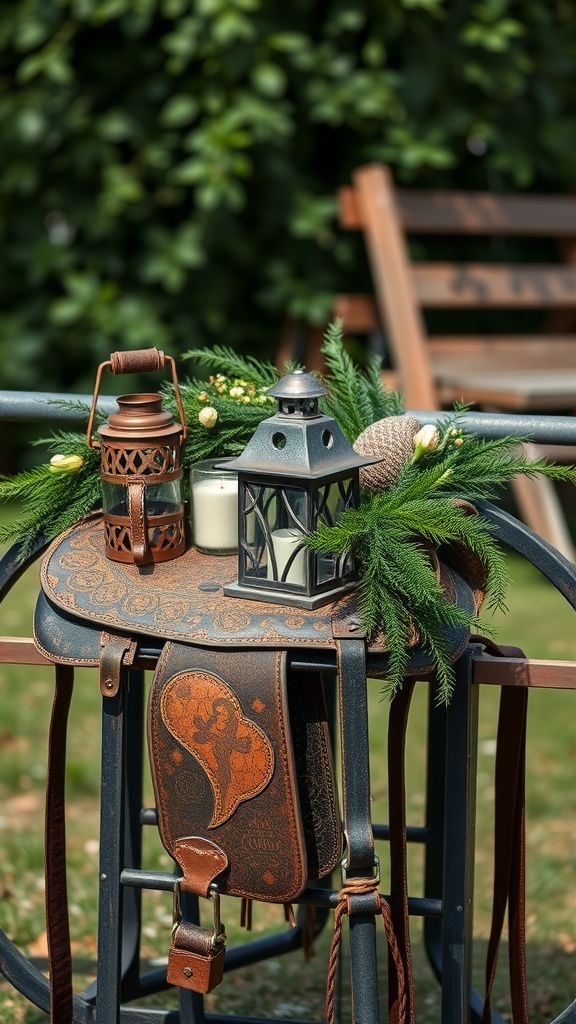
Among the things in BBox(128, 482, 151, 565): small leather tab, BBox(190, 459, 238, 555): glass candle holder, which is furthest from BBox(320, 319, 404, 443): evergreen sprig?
BBox(128, 482, 151, 565): small leather tab

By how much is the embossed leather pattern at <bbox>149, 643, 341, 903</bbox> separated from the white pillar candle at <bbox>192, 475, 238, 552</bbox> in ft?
0.67

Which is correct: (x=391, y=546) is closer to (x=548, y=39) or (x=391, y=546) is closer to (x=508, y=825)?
(x=508, y=825)

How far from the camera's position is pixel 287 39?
457cm

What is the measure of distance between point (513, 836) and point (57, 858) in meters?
0.60

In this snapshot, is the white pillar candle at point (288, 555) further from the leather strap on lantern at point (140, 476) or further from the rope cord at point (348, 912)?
the rope cord at point (348, 912)

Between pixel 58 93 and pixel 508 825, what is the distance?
3.87 metres

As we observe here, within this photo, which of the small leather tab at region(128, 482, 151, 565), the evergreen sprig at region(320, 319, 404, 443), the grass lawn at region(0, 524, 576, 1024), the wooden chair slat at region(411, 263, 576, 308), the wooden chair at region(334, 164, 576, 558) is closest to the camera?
the small leather tab at region(128, 482, 151, 565)

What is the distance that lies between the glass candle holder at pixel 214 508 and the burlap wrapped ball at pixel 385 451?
17 cm

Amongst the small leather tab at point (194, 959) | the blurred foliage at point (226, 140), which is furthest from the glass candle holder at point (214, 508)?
the blurred foliage at point (226, 140)

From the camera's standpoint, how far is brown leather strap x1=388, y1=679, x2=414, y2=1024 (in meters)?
1.59

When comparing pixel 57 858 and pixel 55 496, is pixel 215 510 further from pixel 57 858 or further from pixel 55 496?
pixel 57 858

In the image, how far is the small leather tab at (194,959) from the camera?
5.11ft

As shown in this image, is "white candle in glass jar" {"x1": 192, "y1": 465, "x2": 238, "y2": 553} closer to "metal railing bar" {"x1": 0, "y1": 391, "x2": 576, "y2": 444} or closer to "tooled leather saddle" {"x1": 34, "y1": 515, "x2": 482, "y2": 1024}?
"tooled leather saddle" {"x1": 34, "y1": 515, "x2": 482, "y2": 1024}

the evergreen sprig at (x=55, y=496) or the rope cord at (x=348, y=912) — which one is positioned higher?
the evergreen sprig at (x=55, y=496)
